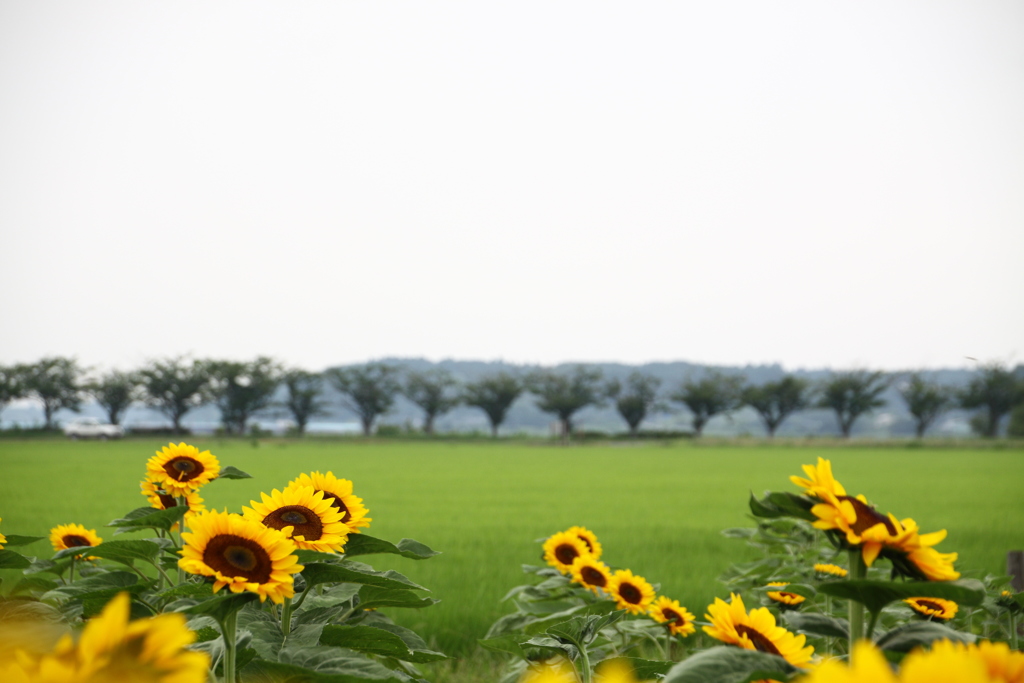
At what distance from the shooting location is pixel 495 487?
42.9ft

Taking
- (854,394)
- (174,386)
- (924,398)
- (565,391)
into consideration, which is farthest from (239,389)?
(924,398)

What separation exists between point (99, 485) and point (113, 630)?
40.1 feet

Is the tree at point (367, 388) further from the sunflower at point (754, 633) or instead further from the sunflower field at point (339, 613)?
the sunflower at point (754, 633)

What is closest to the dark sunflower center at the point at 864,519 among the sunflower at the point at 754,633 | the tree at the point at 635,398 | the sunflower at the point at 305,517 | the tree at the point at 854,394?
the sunflower at the point at 754,633

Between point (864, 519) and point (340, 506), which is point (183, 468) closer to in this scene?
point (340, 506)

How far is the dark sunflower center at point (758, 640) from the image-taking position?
89 centimetres

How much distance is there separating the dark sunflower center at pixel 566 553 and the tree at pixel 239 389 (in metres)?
45.9

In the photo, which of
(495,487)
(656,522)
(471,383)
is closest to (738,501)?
(656,522)

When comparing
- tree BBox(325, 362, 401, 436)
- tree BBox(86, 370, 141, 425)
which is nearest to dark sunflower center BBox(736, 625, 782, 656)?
tree BBox(86, 370, 141, 425)

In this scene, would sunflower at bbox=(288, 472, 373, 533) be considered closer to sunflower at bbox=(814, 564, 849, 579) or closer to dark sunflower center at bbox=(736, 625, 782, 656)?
dark sunflower center at bbox=(736, 625, 782, 656)

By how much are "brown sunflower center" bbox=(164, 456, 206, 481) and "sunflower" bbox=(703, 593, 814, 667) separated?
1258 mm

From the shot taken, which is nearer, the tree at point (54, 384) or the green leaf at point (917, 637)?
the green leaf at point (917, 637)

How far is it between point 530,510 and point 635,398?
47911 millimetres

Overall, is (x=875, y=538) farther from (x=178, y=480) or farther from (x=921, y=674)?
(x=178, y=480)
